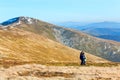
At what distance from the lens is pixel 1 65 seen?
56.3 meters

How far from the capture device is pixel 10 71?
51.8 m

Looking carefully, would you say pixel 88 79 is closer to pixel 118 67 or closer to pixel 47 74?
pixel 47 74

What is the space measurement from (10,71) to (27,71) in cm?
291

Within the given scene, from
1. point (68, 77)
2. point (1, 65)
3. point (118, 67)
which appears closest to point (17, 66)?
point (1, 65)

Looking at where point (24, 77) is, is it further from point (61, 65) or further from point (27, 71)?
point (61, 65)

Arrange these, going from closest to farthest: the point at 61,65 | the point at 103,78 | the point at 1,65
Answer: the point at 103,78, the point at 1,65, the point at 61,65

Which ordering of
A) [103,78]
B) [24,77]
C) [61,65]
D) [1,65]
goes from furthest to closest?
[61,65], [1,65], [103,78], [24,77]

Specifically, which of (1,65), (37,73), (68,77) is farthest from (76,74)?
(1,65)

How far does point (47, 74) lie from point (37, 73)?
1657mm

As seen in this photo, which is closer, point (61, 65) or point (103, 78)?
point (103, 78)

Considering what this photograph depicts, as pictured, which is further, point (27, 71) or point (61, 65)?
point (61, 65)

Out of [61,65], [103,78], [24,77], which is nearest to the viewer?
[24,77]

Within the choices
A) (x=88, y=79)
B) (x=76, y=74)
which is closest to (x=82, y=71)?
(x=76, y=74)

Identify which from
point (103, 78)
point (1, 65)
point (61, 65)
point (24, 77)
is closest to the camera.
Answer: point (24, 77)
